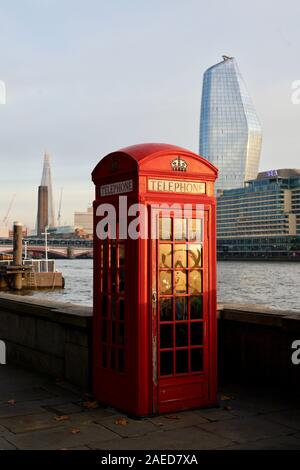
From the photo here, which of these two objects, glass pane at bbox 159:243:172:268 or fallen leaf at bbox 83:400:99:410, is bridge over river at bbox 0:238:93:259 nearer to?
fallen leaf at bbox 83:400:99:410

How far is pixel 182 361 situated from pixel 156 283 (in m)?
0.87

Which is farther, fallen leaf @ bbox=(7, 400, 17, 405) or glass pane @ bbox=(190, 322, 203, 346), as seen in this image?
fallen leaf @ bbox=(7, 400, 17, 405)

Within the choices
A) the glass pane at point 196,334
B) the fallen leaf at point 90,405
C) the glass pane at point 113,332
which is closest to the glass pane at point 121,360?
the glass pane at point 113,332

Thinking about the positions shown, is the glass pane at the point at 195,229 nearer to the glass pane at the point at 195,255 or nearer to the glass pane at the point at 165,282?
the glass pane at the point at 195,255

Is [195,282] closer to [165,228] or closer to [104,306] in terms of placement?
[165,228]

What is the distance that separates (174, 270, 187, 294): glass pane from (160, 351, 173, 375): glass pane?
0.64m

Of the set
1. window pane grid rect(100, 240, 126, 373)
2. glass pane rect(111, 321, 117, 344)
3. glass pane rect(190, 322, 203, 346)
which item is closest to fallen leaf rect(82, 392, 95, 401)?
window pane grid rect(100, 240, 126, 373)

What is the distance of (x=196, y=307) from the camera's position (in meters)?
6.10

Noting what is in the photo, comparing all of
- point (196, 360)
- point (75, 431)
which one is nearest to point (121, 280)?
point (196, 360)

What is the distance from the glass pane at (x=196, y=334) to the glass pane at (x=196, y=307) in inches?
3.3

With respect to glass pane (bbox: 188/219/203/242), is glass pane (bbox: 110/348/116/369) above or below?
below

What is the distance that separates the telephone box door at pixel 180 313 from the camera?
5.86 m

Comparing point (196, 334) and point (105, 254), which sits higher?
point (105, 254)

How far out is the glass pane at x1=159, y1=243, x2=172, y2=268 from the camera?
5.97m
